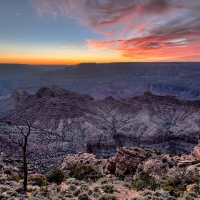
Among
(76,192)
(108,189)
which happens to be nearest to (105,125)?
(108,189)

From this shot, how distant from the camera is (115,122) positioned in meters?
118

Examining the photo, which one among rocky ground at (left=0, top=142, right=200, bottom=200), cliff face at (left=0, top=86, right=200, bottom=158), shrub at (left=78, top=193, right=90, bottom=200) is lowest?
cliff face at (left=0, top=86, right=200, bottom=158)

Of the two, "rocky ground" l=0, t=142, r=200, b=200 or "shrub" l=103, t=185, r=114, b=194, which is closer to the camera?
"rocky ground" l=0, t=142, r=200, b=200

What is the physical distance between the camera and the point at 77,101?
5221 inches

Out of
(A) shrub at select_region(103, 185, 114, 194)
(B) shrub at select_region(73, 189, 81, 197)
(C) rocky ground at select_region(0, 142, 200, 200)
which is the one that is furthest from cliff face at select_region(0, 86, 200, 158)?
(B) shrub at select_region(73, 189, 81, 197)

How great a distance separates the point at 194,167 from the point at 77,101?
110064 millimetres

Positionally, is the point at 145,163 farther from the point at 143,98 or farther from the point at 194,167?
the point at 143,98

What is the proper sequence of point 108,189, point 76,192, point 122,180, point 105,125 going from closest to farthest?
1. point 76,192
2. point 108,189
3. point 122,180
4. point 105,125

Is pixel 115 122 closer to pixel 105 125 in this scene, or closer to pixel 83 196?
pixel 105 125

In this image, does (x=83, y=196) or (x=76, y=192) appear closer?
(x=83, y=196)

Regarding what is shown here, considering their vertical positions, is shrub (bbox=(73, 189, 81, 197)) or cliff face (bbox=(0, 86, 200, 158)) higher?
shrub (bbox=(73, 189, 81, 197))

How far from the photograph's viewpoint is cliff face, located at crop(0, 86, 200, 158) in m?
90.1

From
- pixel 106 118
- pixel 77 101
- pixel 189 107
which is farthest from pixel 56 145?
pixel 189 107

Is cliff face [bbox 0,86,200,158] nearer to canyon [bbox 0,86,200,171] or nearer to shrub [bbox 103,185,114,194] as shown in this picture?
canyon [bbox 0,86,200,171]
